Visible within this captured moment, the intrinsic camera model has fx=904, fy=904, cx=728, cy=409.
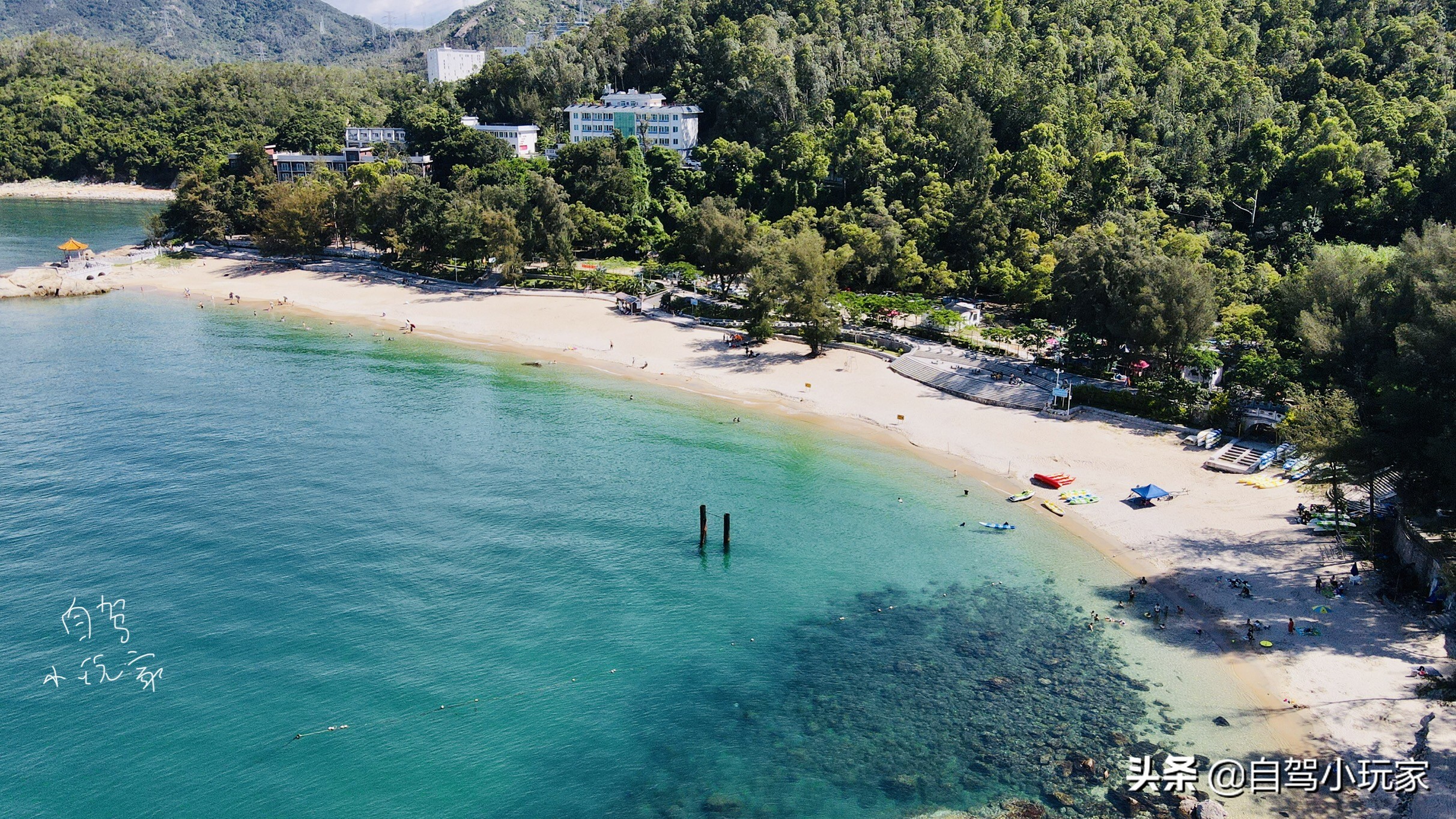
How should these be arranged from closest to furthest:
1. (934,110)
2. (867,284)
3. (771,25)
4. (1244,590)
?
(1244,590)
(867,284)
(934,110)
(771,25)

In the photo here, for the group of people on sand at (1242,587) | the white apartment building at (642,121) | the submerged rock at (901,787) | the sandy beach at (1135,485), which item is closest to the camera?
the submerged rock at (901,787)

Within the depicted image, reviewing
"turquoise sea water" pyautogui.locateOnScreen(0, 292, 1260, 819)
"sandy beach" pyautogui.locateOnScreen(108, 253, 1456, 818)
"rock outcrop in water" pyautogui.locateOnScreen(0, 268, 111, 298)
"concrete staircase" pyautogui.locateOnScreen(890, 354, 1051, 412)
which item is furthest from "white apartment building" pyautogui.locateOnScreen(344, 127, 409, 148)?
"concrete staircase" pyautogui.locateOnScreen(890, 354, 1051, 412)

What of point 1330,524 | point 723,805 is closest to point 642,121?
point 1330,524

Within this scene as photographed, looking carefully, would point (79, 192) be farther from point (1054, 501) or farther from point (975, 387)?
point (1054, 501)

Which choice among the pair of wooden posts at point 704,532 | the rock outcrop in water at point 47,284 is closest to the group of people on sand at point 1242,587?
the pair of wooden posts at point 704,532

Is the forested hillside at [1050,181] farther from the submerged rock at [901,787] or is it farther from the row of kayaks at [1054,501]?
the submerged rock at [901,787]

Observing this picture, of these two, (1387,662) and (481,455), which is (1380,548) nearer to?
(1387,662)

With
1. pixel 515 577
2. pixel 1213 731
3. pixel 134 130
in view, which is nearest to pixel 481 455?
pixel 515 577
